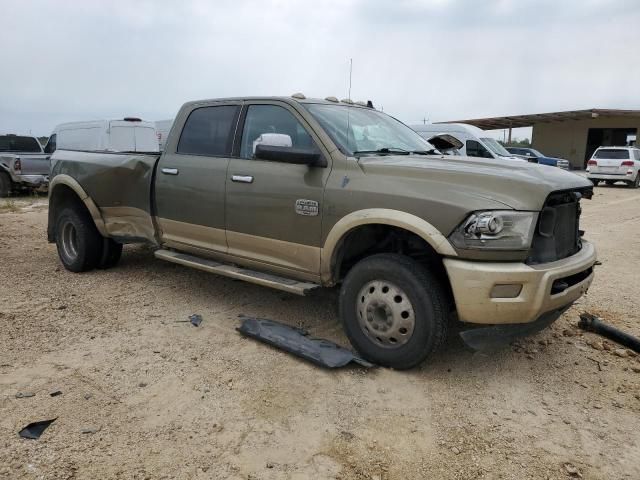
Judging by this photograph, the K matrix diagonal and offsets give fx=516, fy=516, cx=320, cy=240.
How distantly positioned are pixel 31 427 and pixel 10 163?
13.4m

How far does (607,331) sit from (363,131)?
2.52 m

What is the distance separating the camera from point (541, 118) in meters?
30.0

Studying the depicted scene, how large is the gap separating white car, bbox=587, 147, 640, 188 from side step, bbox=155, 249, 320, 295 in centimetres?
1908

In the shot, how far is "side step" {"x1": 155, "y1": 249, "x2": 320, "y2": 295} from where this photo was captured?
3.91 m

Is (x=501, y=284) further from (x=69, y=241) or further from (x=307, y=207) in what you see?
(x=69, y=241)

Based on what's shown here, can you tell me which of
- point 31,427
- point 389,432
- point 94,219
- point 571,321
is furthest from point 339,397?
point 94,219

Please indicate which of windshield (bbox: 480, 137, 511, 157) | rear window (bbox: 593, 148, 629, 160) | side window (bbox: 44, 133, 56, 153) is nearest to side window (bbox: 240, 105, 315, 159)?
windshield (bbox: 480, 137, 511, 157)

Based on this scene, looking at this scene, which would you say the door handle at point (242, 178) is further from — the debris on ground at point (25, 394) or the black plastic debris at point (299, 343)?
the debris on ground at point (25, 394)

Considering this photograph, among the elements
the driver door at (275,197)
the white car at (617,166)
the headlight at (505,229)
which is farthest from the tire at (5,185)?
the white car at (617,166)

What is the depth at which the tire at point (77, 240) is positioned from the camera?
5.88m

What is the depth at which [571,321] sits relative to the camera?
454 cm

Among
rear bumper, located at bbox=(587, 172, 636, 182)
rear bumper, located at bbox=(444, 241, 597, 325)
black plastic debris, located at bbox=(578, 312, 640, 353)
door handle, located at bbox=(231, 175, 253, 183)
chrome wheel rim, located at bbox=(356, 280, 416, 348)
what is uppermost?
door handle, located at bbox=(231, 175, 253, 183)

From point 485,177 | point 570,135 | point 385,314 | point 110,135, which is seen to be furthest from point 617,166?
point 385,314

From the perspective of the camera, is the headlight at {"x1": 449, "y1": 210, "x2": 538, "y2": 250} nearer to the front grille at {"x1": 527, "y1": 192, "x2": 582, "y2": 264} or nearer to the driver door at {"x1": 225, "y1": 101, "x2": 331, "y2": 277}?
the front grille at {"x1": 527, "y1": 192, "x2": 582, "y2": 264}
